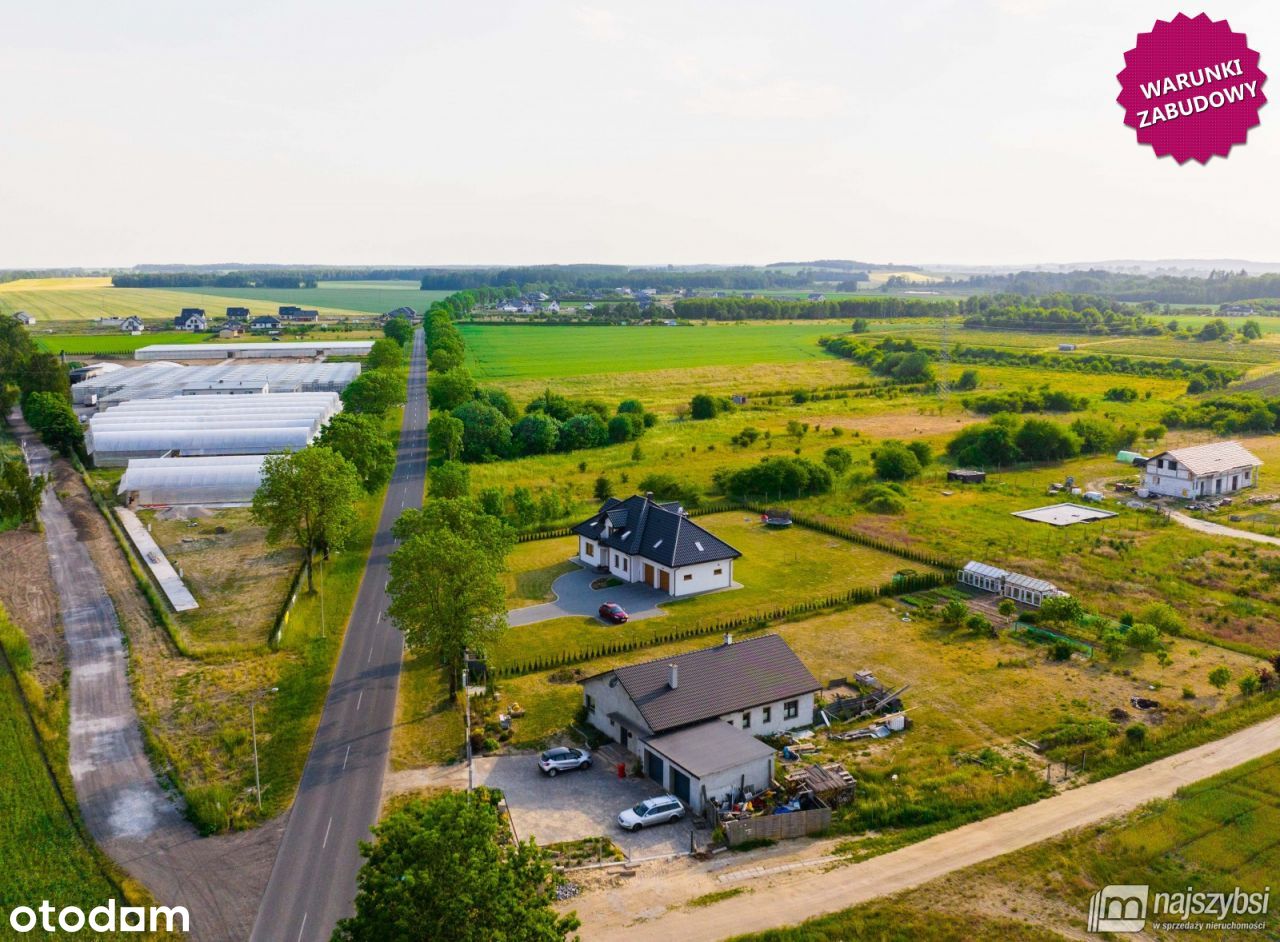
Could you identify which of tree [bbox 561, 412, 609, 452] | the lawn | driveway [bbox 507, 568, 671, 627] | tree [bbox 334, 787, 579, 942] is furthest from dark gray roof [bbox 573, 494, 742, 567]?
tree [bbox 561, 412, 609, 452]

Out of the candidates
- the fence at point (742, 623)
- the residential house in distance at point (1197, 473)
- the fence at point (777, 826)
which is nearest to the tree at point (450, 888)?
the fence at point (777, 826)

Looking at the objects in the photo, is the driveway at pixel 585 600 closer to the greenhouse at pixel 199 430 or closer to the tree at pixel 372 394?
the greenhouse at pixel 199 430

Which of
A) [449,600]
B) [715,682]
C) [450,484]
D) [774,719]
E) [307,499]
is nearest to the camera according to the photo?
[715,682]

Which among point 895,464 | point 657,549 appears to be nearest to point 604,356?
point 895,464

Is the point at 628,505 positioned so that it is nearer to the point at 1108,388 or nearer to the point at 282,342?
the point at 1108,388

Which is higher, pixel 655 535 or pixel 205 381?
pixel 205 381

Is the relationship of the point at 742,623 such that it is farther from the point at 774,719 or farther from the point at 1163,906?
the point at 1163,906
